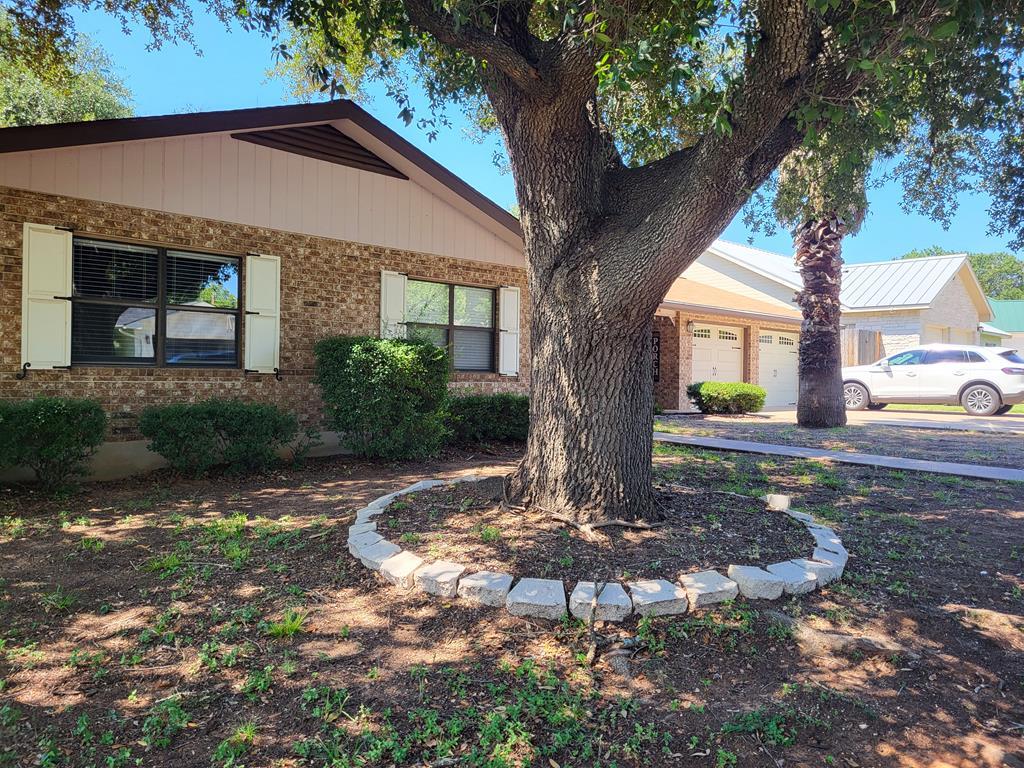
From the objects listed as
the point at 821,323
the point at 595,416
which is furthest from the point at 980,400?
the point at 595,416

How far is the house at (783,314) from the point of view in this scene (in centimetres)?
1597


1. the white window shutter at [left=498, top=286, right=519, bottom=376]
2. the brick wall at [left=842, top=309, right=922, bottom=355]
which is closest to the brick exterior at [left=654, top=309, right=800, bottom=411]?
the white window shutter at [left=498, top=286, right=519, bottom=376]

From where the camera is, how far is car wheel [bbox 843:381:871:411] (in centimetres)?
1653

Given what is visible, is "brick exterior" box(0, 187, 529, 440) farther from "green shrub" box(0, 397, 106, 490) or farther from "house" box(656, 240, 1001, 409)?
"house" box(656, 240, 1001, 409)

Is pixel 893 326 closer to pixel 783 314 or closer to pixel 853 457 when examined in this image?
pixel 783 314

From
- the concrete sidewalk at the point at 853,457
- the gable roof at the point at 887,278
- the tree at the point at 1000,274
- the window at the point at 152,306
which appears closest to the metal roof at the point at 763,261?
the gable roof at the point at 887,278

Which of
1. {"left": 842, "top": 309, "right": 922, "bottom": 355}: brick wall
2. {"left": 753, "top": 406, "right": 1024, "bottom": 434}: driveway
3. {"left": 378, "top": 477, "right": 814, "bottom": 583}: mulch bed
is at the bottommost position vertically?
{"left": 378, "top": 477, "right": 814, "bottom": 583}: mulch bed

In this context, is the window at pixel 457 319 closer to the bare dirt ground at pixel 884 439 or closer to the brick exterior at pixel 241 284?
the brick exterior at pixel 241 284

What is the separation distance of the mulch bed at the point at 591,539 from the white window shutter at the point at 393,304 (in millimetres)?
4462

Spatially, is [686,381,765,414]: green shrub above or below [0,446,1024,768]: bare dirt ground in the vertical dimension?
above

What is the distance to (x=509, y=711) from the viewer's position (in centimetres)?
242

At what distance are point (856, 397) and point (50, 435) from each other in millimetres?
17455

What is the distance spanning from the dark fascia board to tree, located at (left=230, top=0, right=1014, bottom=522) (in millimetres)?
2932

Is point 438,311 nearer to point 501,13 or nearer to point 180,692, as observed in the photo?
point 501,13
